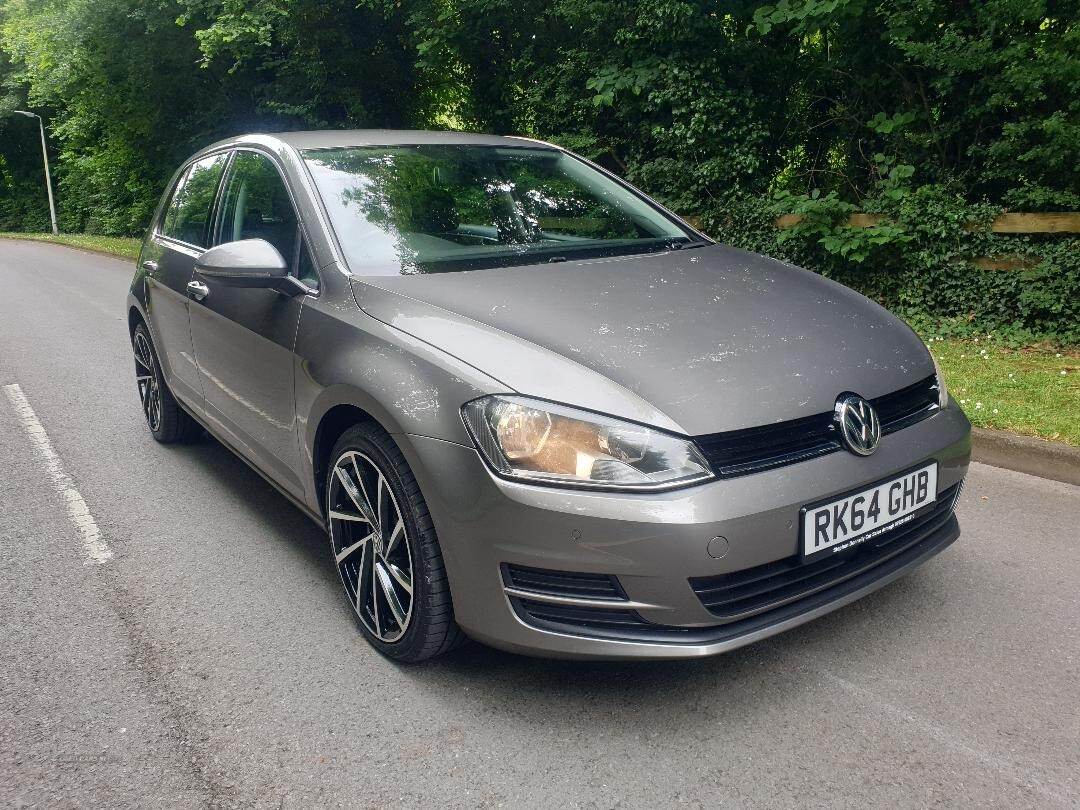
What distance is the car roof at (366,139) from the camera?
3806mm

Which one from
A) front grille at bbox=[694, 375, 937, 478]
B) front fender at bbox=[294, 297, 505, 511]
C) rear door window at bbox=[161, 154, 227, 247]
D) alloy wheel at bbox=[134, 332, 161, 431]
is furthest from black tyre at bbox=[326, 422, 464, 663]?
alloy wheel at bbox=[134, 332, 161, 431]

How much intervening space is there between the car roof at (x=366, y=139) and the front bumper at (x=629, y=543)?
1.72 meters

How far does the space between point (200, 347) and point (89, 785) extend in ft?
7.27

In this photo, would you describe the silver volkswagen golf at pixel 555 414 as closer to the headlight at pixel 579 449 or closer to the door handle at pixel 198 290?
the headlight at pixel 579 449

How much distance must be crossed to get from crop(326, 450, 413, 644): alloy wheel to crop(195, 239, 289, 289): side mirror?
712 mm

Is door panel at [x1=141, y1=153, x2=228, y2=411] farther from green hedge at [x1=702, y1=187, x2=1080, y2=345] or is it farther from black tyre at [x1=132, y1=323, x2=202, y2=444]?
green hedge at [x1=702, y1=187, x2=1080, y2=345]

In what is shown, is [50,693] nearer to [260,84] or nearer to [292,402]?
[292,402]

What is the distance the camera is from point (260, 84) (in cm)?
2053

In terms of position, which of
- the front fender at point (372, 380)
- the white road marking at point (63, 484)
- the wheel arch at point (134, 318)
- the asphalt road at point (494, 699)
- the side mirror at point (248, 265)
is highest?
the side mirror at point (248, 265)

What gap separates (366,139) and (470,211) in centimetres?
65

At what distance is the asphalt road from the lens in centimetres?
235

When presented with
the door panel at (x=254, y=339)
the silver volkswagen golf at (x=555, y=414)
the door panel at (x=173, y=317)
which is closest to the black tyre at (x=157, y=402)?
the door panel at (x=173, y=317)

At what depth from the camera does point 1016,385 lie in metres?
5.89

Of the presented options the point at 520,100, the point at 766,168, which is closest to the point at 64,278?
the point at 520,100
